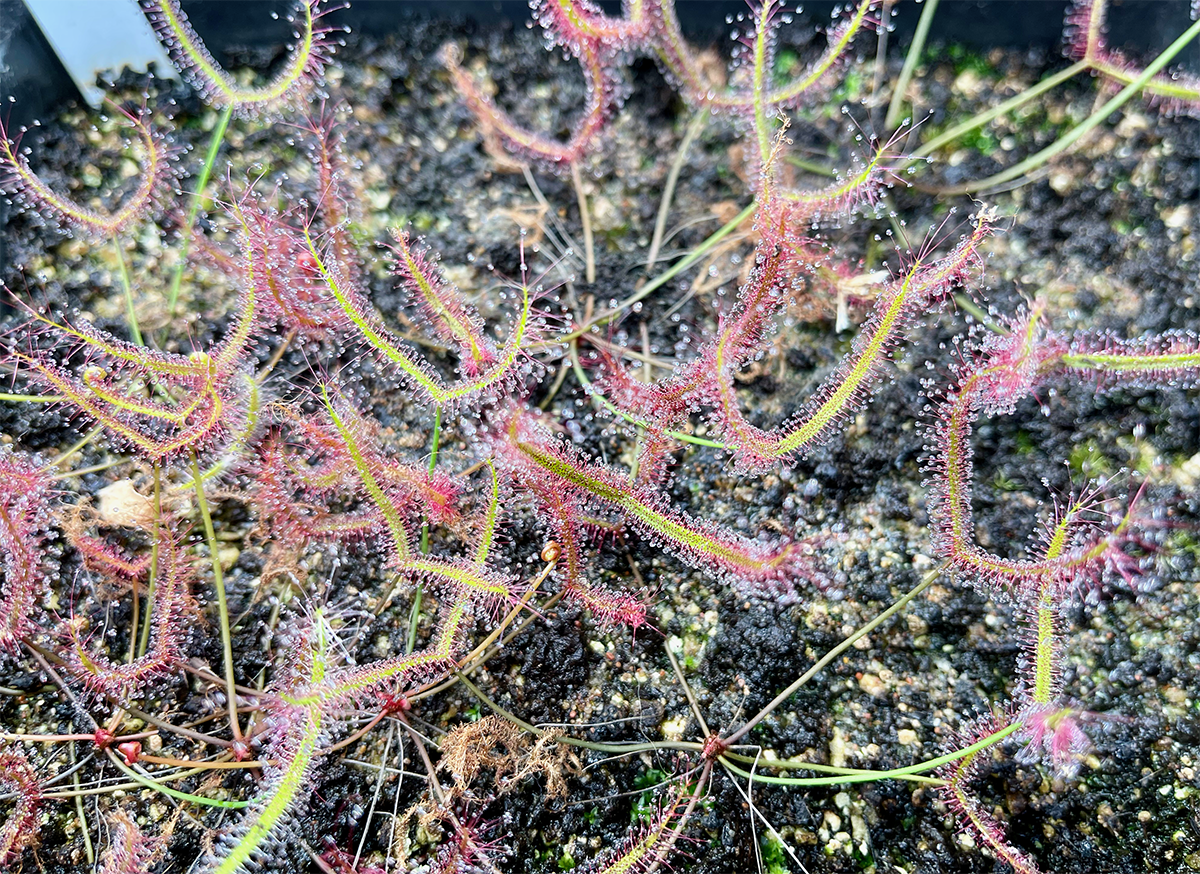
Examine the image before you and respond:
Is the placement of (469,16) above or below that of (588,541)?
above

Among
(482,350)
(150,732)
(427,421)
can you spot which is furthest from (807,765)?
(150,732)

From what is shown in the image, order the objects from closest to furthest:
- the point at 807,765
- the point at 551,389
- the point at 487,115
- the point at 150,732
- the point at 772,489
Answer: the point at 807,765 → the point at 150,732 → the point at 772,489 → the point at 551,389 → the point at 487,115

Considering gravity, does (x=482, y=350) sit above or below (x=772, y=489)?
below

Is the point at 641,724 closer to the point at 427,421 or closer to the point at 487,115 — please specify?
the point at 427,421

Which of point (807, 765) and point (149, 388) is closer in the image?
point (807, 765)

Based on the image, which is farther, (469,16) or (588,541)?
(469,16)

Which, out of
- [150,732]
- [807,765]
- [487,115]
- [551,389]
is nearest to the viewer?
[807,765]

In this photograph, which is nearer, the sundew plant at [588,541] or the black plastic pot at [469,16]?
the sundew plant at [588,541]

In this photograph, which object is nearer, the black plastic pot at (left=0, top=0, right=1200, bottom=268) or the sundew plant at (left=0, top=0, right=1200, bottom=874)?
the sundew plant at (left=0, top=0, right=1200, bottom=874)
